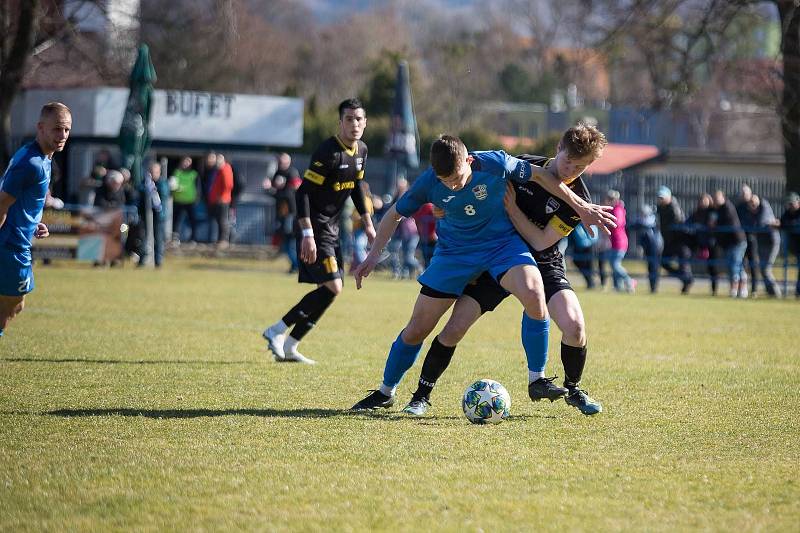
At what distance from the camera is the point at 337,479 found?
17.6 ft

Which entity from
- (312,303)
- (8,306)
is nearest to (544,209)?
(312,303)

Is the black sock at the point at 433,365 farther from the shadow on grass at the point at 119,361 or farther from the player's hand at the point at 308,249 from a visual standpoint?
the shadow on grass at the point at 119,361

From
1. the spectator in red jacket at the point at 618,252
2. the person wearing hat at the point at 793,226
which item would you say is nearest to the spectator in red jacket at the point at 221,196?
the spectator in red jacket at the point at 618,252

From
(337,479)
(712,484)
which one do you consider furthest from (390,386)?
(712,484)

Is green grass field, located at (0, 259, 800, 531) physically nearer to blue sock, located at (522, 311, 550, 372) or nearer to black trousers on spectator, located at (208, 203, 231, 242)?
blue sock, located at (522, 311, 550, 372)

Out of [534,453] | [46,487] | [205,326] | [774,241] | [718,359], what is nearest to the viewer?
[46,487]

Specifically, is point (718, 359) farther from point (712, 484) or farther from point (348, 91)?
point (348, 91)

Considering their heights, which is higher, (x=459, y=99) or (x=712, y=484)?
(x=459, y=99)

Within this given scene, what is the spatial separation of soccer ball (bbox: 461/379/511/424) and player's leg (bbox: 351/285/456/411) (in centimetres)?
51

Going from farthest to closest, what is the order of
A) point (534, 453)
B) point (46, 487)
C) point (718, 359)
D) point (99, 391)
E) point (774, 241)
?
1. point (774, 241)
2. point (718, 359)
3. point (99, 391)
4. point (534, 453)
5. point (46, 487)

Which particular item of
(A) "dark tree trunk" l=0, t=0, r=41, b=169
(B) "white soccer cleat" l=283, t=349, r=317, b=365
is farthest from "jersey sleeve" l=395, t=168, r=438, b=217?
(A) "dark tree trunk" l=0, t=0, r=41, b=169

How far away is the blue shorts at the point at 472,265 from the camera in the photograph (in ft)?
23.1

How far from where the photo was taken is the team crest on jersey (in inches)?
272

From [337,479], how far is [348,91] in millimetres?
60552
